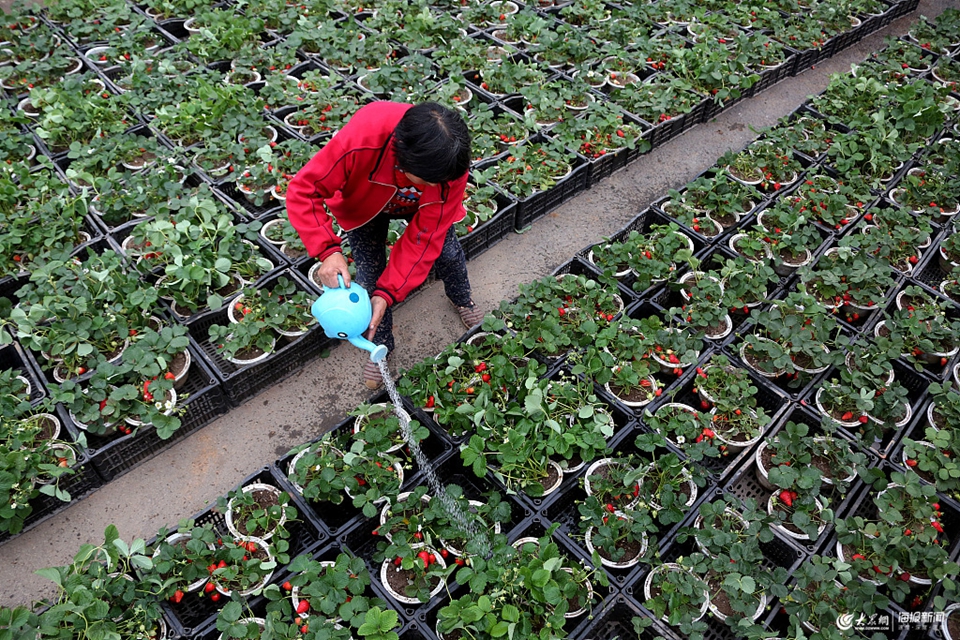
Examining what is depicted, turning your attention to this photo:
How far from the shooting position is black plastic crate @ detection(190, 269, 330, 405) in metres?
2.87

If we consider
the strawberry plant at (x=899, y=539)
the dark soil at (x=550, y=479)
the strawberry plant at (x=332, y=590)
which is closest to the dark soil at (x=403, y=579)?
the strawberry plant at (x=332, y=590)

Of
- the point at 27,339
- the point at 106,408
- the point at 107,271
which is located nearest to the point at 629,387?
the point at 106,408

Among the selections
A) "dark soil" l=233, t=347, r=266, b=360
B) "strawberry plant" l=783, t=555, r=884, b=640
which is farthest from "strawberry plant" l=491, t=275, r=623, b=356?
"strawberry plant" l=783, t=555, r=884, b=640

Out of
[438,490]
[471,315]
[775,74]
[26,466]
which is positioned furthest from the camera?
[775,74]

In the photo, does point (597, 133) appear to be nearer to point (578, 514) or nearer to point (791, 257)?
point (791, 257)

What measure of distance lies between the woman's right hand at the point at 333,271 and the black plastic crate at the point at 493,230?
47.9 inches

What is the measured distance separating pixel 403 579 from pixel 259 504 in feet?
2.01

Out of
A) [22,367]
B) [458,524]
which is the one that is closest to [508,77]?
→ [458,524]

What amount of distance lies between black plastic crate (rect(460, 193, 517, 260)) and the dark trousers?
1.50ft

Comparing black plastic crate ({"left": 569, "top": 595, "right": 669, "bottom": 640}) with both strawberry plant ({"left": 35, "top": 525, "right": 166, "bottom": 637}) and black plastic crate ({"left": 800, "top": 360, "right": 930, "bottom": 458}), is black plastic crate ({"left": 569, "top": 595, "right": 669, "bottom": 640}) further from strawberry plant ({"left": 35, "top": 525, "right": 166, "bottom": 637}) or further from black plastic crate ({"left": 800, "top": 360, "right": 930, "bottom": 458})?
strawberry plant ({"left": 35, "top": 525, "right": 166, "bottom": 637})

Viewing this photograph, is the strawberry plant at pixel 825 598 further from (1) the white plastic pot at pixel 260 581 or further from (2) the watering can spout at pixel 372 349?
(1) the white plastic pot at pixel 260 581

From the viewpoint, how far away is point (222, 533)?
241 centimetres

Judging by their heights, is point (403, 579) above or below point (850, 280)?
below

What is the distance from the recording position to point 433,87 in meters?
4.20
